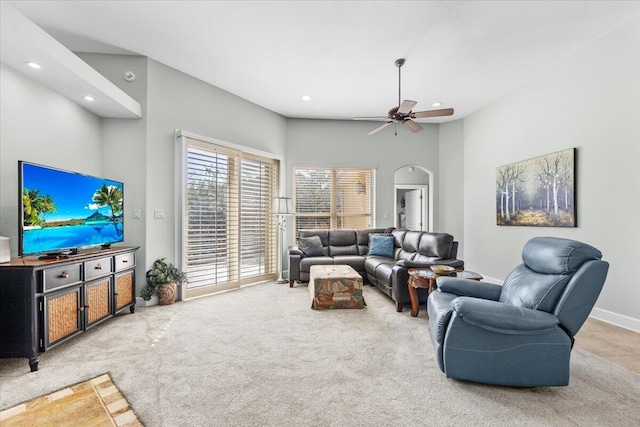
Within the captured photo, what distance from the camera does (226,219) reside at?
4672 mm

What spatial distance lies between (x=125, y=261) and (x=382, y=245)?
382 cm

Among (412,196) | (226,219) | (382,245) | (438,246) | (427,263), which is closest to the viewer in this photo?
(427,263)

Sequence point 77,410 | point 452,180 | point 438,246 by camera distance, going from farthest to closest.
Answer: point 452,180 < point 438,246 < point 77,410

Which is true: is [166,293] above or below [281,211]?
below

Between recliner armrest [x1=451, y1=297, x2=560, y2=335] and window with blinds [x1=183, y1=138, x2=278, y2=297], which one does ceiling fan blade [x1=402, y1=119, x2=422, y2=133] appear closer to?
window with blinds [x1=183, y1=138, x2=278, y2=297]

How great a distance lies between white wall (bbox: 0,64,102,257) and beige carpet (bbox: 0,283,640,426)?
144cm

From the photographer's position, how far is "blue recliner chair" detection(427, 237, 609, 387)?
6.14 ft

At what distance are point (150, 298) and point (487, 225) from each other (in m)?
5.39

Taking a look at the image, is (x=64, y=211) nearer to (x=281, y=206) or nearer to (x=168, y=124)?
(x=168, y=124)

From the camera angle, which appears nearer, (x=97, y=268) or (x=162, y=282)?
(x=97, y=268)

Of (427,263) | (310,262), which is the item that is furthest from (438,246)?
(310,262)

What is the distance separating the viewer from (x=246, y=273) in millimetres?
5141

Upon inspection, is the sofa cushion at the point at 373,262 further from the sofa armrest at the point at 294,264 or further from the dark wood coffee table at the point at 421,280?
the sofa armrest at the point at 294,264

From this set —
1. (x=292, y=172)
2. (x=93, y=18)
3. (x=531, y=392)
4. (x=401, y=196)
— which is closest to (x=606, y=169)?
(x=531, y=392)
